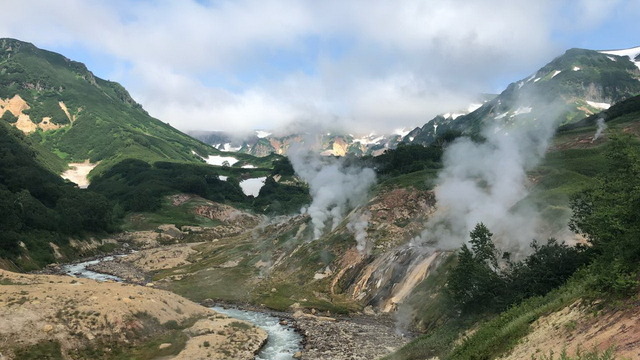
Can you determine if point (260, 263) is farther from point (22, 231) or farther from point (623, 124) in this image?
point (623, 124)

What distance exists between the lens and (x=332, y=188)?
378 ft

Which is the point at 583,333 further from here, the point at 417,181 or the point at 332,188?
the point at 332,188

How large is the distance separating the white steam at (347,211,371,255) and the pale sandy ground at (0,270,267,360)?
3176 centimetres

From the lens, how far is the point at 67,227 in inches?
4929

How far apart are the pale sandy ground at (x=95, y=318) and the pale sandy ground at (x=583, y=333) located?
3275cm

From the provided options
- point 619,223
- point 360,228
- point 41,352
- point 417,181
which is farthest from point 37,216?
point 619,223

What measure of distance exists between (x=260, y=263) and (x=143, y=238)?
3129 inches

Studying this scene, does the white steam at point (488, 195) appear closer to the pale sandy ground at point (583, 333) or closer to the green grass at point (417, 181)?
the green grass at point (417, 181)

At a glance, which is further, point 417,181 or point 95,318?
point 417,181

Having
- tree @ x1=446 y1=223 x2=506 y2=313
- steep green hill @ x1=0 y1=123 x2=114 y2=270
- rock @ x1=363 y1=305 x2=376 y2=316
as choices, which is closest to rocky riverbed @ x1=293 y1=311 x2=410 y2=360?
rock @ x1=363 y1=305 x2=376 y2=316

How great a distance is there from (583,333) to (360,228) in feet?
225

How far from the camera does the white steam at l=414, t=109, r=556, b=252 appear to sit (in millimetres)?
61872

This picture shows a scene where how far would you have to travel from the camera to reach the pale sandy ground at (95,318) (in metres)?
43.7

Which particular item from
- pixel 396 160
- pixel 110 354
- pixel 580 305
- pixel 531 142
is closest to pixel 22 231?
pixel 110 354
